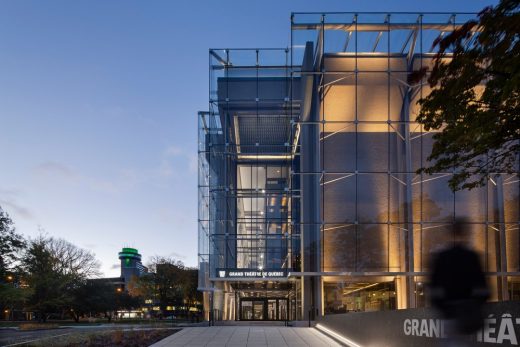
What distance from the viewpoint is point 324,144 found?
31719mm

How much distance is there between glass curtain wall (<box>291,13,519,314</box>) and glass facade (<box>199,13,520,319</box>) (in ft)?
0.20

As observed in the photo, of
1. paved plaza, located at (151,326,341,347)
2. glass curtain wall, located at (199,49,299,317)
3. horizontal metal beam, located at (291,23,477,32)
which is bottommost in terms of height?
paved plaza, located at (151,326,341,347)

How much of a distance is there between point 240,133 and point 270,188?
4436mm

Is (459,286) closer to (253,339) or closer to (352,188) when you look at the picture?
(253,339)

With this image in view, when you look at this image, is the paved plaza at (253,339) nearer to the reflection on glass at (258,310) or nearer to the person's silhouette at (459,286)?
the person's silhouette at (459,286)

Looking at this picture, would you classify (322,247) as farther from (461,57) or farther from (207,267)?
(461,57)

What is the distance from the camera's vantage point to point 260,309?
4172cm

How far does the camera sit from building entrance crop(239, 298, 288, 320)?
136ft

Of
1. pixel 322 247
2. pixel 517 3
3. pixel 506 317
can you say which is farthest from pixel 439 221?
pixel 506 317

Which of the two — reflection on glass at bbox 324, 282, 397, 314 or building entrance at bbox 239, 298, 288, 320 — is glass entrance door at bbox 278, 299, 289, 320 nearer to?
building entrance at bbox 239, 298, 288, 320

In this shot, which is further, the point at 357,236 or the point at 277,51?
the point at 277,51

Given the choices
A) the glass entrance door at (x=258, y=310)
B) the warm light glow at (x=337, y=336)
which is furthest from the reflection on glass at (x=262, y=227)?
the warm light glow at (x=337, y=336)

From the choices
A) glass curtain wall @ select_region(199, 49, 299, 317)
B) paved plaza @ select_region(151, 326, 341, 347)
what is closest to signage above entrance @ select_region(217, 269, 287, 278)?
glass curtain wall @ select_region(199, 49, 299, 317)

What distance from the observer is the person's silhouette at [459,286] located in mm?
4379
